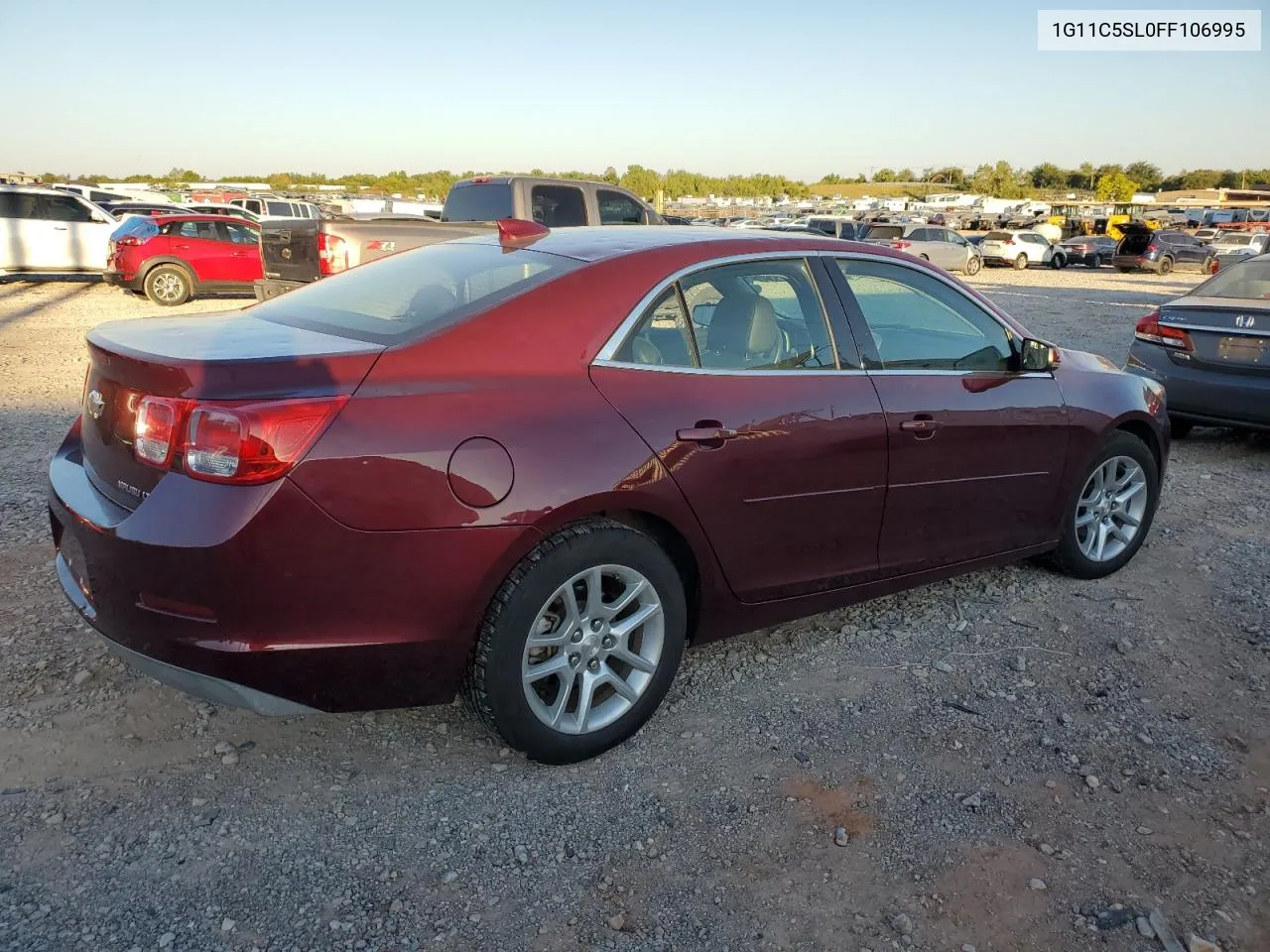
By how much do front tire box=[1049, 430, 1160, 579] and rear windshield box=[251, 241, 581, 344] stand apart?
2.79 m

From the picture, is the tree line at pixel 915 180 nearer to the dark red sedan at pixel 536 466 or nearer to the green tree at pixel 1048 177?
the green tree at pixel 1048 177

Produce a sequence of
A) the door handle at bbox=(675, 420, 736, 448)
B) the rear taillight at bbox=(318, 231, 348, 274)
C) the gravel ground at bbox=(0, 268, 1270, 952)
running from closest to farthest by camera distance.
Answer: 1. the gravel ground at bbox=(0, 268, 1270, 952)
2. the door handle at bbox=(675, 420, 736, 448)
3. the rear taillight at bbox=(318, 231, 348, 274)

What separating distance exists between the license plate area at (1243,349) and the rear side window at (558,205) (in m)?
7.09

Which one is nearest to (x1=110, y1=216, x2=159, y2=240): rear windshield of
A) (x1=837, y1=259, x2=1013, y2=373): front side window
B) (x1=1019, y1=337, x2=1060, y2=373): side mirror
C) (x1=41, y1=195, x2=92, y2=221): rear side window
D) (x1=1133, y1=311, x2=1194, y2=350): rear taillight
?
(x1=41, y1=195, x2=92, y2=221): rear side window

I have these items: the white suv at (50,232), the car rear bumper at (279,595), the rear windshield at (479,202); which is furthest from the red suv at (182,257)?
the car rear bumper at (279,595)

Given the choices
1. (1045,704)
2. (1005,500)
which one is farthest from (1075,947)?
(1005,500)

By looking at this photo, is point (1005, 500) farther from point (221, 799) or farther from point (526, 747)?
point (221, 799)

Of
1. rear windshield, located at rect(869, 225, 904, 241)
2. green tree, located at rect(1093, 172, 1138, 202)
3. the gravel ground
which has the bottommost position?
the gravel ground

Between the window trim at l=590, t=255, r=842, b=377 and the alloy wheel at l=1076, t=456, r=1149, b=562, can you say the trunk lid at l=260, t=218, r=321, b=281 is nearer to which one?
the window trim at l=590, t=255, r=842, b=377

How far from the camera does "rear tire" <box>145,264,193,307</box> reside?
15.3 metres

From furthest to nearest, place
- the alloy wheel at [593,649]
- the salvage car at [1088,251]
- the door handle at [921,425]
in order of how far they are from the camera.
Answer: the salvage car at [1088,251]
the door handle at [921,425]
the alloy wheel at [593,649]

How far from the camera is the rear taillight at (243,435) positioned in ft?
7.80

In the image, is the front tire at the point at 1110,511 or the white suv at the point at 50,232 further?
the white suv at the point at 50,232

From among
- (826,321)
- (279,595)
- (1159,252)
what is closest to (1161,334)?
(826,321)
